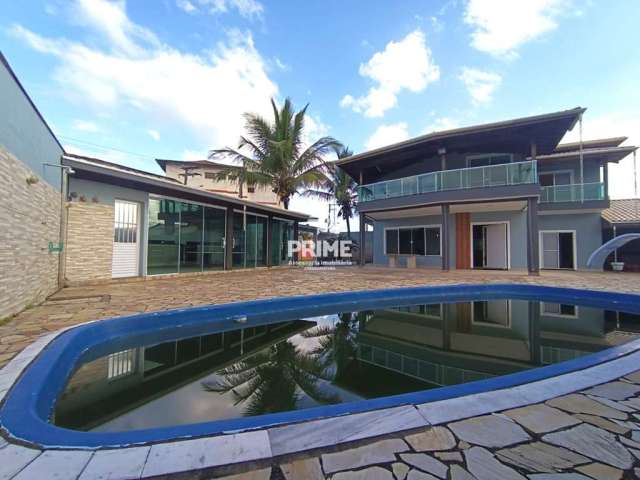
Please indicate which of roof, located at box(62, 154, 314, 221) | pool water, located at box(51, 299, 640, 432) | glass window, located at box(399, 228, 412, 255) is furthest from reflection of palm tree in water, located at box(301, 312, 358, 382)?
glass window, located at box(399, 228, 412, 255)

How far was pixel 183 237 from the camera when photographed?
409 inches

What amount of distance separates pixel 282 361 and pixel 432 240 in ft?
41.8

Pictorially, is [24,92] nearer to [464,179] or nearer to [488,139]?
[464,179]

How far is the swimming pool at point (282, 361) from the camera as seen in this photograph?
2381 millimetres

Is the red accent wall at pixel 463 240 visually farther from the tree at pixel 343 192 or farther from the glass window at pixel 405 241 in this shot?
the tree at pixel 343 192

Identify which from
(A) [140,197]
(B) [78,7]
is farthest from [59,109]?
(A) [140,197]

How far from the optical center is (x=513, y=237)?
13.8 metres

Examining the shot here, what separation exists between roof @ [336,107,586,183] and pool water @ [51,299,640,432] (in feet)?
25.0

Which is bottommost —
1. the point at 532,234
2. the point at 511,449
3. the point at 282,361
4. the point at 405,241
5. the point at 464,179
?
the point at 282,361

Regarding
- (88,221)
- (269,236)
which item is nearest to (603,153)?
(269,236)

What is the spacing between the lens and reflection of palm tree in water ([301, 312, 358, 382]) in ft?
13.4

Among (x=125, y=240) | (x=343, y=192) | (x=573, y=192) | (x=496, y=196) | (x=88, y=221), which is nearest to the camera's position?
(x=88, y=221)

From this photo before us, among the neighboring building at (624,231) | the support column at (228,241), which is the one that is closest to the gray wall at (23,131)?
the support column at (228,241)

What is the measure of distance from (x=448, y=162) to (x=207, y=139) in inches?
609
